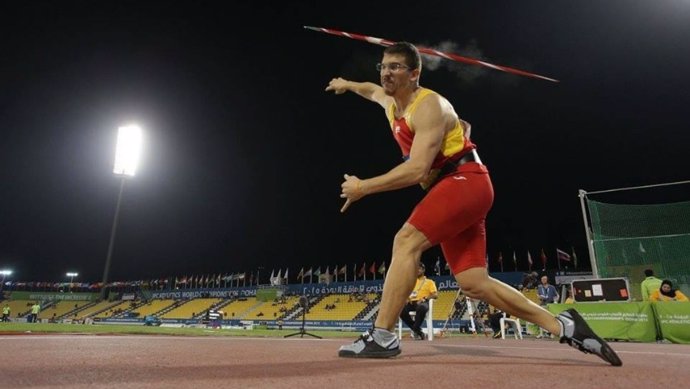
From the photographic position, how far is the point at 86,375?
211 cm

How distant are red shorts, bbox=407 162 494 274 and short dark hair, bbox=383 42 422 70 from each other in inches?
35.6

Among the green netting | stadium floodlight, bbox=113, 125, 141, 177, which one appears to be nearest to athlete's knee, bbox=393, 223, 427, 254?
the green netting

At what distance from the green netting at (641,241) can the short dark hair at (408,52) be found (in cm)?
1158

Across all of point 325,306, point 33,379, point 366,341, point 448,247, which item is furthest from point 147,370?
point 325,306

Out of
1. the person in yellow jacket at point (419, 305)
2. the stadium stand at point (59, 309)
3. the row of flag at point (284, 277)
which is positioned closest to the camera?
the person in yellow jacket at point (419, 305)

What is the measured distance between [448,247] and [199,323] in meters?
40.6

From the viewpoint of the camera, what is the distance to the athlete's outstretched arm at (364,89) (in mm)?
4035

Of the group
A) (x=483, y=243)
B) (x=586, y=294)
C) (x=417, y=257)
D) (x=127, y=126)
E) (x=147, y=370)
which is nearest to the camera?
(x=147, y=370)

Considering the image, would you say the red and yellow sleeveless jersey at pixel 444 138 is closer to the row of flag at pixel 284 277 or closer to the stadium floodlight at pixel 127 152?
the stadium floodlight at pixel 127 152

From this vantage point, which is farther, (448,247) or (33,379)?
(448,247)

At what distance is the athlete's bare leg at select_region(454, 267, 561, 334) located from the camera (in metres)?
3.20

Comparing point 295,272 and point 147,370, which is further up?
point 295,272

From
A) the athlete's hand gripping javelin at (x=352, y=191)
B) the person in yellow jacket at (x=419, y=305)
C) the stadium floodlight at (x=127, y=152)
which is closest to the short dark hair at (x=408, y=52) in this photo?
the athlete's hand gripping javelin at (x=352, y=191)

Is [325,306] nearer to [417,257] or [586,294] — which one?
[586,294]
